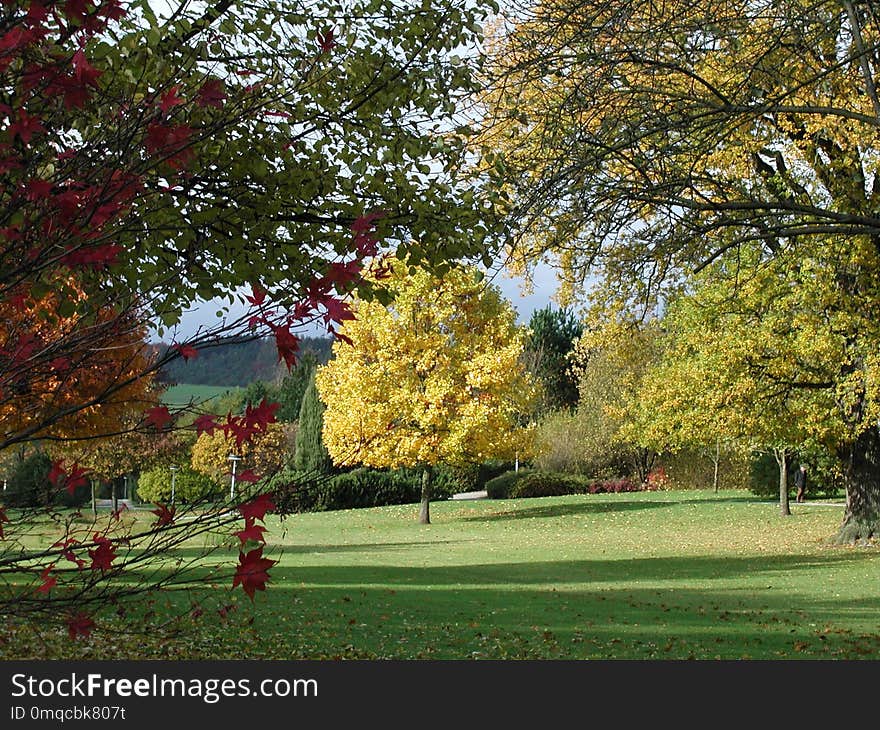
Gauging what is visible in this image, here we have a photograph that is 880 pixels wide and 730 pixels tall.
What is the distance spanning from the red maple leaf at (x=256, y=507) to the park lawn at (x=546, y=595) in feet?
1.08

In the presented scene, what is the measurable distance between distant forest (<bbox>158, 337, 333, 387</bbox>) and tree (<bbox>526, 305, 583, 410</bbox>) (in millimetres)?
48493

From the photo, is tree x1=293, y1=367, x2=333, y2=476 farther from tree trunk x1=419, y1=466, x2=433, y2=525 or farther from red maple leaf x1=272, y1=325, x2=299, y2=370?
red maple leaf x1=272, y1=325, x2=299, y2=370

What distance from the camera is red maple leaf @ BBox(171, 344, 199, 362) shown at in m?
3.02

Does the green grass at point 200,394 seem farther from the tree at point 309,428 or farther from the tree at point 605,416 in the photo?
the tree at point 605,416

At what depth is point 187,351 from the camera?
3.02 metres

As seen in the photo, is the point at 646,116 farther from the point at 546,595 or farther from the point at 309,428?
the point at 309,428

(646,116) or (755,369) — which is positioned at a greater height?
(646,116)

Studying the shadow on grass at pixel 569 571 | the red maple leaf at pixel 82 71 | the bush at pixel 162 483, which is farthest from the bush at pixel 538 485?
the red maple leaf at pixel 82 71

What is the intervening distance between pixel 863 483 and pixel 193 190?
18486mm

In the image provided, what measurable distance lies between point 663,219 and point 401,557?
44.9 feet

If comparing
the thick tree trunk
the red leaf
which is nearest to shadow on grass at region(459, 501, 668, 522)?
the thick tree trunk

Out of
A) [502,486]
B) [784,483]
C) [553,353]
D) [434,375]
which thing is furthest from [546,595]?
[553,353]

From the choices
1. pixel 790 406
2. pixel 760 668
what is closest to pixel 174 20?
pixel 760 668

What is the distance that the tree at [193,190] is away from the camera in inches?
120
